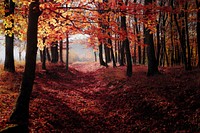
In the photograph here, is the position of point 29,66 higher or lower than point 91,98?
higher

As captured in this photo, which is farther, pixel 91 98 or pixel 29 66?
pixel 91 98

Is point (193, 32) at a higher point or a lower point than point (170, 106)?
higher

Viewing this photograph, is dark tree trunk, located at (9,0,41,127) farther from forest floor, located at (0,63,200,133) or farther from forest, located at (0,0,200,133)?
forest floor, located at (0,63,200,133)

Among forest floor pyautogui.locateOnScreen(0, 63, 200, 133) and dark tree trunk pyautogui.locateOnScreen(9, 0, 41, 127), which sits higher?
dark tree trunk pyautogui.locateOnScreen(9, 0, 41, 127)

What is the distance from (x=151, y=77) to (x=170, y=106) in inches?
283

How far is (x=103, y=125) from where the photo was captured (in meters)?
11.5

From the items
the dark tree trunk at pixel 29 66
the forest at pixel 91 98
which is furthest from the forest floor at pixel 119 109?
the dark tree trunk at pixel 29 66

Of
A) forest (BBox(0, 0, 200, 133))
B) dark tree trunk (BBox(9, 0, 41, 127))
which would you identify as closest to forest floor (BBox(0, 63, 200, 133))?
forest (BBox(0, 0, 200, 133))

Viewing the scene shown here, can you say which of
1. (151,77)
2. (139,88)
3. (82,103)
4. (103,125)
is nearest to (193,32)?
(151,77)

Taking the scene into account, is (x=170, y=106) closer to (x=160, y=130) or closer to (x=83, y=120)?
(x=160, y=130)

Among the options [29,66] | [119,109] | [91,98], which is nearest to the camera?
[29,66]

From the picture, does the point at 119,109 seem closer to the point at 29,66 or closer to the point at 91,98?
the point at 91,98

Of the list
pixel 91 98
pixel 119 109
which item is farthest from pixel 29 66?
pixel 91 98

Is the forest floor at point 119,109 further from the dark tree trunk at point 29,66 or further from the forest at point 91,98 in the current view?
the dark tree trunk at point 29,66
